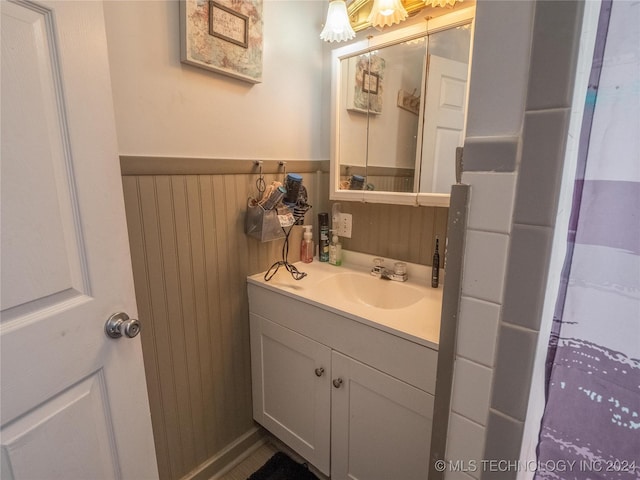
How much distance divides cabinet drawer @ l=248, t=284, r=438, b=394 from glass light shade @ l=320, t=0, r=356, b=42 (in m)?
1.05

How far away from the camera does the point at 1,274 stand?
55 centimetres

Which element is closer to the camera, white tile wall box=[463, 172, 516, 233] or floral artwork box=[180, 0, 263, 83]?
white tile wall box=[463, 172, 516, 233]

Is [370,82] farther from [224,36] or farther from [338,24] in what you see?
[224,36]

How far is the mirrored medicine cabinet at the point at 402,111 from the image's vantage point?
112cm

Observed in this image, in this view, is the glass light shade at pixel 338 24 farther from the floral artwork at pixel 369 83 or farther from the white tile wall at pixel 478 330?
the white tile wall at pixel 478 330

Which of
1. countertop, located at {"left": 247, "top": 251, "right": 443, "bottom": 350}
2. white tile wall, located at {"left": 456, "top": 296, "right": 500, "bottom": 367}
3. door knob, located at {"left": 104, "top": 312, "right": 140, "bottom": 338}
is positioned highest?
white tile wall, located at {"left": 456, "top": 296, "right": 500, "bottom": 367}

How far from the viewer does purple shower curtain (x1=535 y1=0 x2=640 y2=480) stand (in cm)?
45

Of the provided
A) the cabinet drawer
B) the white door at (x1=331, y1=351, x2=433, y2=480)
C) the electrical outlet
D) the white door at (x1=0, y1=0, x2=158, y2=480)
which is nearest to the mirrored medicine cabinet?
the electrical outlet

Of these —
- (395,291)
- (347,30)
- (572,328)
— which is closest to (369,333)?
(395,291)

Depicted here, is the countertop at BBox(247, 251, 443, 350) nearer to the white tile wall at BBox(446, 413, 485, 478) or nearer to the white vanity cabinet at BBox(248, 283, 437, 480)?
the white vanity cabinet at BBox(248, 283, 437, 480)

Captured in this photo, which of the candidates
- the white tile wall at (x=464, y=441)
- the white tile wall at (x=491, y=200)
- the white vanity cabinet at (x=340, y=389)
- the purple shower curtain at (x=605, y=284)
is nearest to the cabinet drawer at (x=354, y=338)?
the white vanity cabinet at (x=340, y=389)

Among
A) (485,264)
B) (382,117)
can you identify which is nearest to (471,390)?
(485,264)

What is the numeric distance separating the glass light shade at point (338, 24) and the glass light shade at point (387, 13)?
104mm

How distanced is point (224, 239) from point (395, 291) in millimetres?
706
